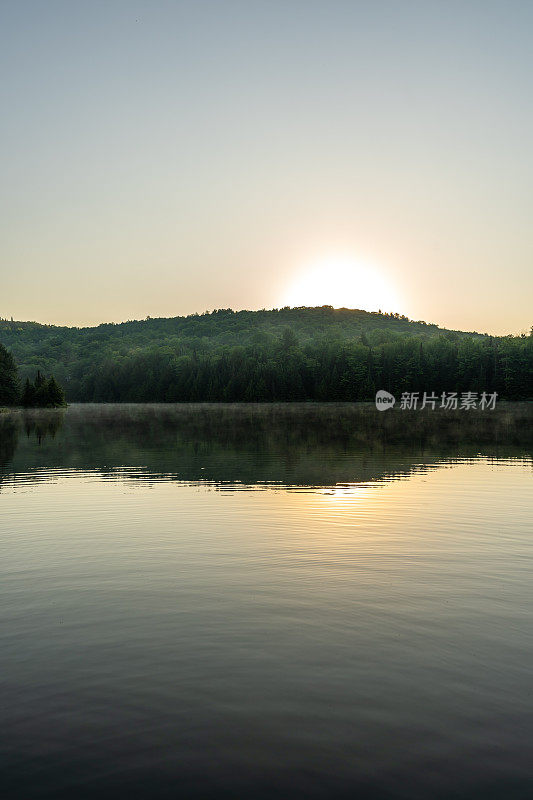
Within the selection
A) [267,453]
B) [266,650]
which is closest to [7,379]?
[267,453]

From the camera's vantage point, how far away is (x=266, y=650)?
38.7 feet

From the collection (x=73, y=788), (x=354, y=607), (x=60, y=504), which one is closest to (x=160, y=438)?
(x=60, y=504)

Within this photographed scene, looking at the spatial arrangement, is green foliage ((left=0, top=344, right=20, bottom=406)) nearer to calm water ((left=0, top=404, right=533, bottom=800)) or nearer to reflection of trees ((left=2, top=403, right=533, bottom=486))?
reflection of trees ((left=2, top=403, right=533, bottom=486))

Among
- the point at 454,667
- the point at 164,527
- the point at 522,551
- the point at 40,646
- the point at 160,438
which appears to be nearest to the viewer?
the point at 454,667

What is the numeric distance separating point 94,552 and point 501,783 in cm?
1434

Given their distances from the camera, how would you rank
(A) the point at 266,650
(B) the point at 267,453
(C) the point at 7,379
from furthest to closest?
1. (C) the point at 7,379
2. (B) the point at 267,453
3. (A) the point at 266,650

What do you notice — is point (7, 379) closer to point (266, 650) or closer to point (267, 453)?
point (267, 453)

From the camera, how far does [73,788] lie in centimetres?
770

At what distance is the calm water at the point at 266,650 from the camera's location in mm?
8109

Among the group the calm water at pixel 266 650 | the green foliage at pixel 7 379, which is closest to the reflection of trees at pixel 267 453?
the calm water at pixel 266 650

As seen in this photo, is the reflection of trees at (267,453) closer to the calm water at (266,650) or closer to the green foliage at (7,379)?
the calm water at (266,650)

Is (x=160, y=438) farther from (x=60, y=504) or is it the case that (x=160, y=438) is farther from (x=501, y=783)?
(x=501, y=783)

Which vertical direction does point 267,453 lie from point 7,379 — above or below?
below

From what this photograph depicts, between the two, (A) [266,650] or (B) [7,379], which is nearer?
(A) [266,650]
